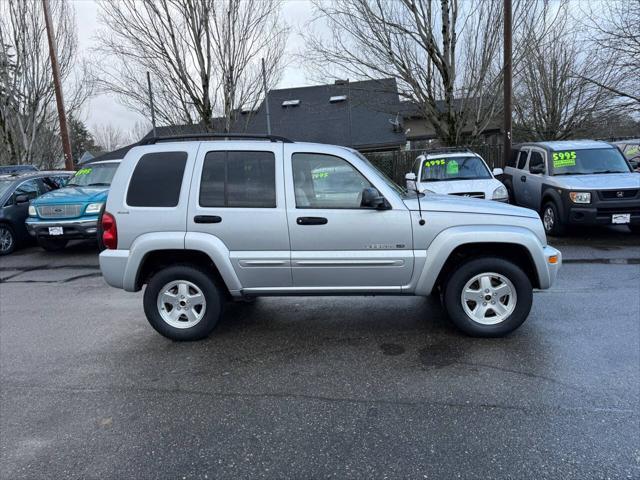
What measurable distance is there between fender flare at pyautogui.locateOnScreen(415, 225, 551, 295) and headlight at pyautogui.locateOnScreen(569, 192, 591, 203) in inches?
196

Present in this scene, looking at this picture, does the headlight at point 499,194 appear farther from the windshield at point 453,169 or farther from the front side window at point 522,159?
the front side window at point 522,159

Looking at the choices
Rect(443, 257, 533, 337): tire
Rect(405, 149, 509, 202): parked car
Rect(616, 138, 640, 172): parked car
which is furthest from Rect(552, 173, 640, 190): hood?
Rect(616, 138, 640, 172): parked car

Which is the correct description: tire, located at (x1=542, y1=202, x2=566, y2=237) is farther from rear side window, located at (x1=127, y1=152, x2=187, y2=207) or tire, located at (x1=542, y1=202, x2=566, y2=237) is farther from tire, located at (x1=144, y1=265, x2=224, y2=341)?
rear side window, located at (x1=127, y1=152, x2=187, y2=207)

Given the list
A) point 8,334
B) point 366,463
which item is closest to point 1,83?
point 8,334

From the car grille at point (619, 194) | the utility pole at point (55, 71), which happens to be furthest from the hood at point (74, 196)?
the car grille at point (619, 194)

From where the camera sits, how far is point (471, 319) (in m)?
4.36

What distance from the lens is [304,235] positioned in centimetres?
430

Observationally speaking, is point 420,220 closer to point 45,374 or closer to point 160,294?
point 160,294

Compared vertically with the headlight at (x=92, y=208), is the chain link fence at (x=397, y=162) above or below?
above

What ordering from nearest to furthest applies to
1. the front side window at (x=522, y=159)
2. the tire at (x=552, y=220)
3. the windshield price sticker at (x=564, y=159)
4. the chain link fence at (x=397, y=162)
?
the tire at (x=552, y=220)
the windshield price sticker at (x=564, y=159)
the front side window at (x=522, y=159)
the chain link fence at (x=397, y=162)

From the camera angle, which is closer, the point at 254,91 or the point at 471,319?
the point at 471,319

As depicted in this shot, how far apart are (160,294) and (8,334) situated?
203cm

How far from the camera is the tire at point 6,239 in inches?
397

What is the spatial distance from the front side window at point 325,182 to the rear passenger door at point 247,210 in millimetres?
180
